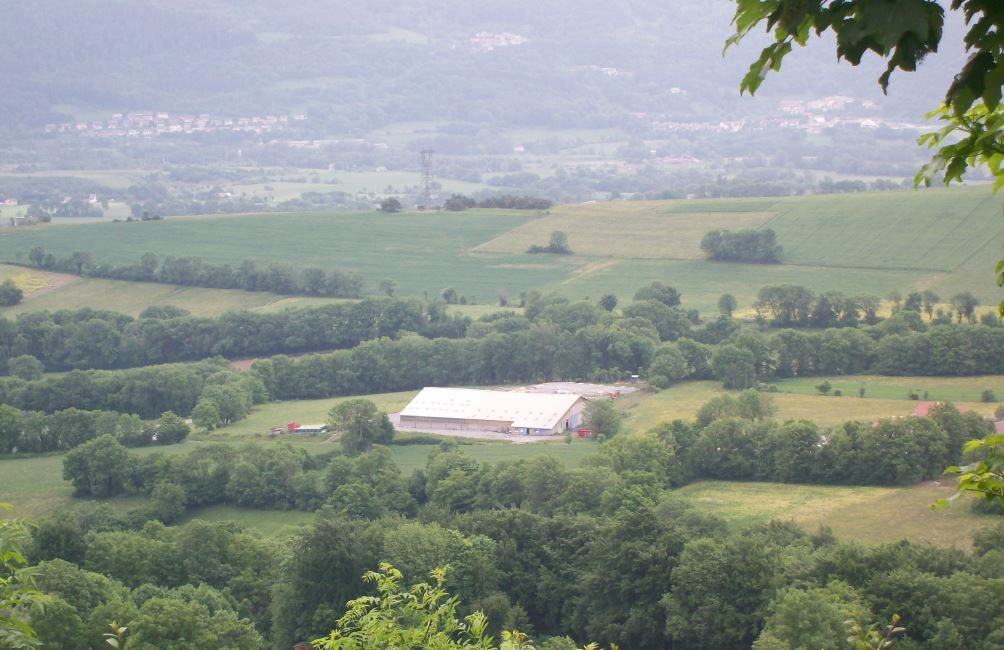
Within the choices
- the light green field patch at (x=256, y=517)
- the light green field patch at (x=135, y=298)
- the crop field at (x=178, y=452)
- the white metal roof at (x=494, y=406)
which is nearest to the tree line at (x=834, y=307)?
the white metal roof at (x=494, y=406)

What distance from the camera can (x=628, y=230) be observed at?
389 feet

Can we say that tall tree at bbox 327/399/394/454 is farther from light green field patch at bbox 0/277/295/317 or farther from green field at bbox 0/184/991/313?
green field at bbox 0/184/991/313

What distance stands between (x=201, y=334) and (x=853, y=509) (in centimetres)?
5265

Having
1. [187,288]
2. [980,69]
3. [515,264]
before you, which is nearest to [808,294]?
[515,264]

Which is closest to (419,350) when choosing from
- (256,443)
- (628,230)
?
(256,443)

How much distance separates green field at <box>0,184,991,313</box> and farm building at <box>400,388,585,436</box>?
26385 millimetres

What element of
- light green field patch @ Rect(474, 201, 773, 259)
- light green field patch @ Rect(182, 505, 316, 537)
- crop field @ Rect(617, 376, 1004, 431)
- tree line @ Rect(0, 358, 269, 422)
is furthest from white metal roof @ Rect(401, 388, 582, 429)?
light green field patch @ Rect(474, 201, 773, 259)

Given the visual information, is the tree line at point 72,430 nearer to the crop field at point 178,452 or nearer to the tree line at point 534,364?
the crop field at point 178,452

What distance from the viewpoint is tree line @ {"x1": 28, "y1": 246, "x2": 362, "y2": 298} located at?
10275cm

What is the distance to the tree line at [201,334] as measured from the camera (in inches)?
3457

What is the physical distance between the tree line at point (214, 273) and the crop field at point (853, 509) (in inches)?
2097

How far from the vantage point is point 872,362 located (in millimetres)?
73688

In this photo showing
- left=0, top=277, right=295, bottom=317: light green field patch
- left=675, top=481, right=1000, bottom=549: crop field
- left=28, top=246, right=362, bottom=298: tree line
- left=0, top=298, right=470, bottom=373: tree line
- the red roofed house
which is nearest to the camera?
left=675, top=481, right=1000, bottom=549: crop field

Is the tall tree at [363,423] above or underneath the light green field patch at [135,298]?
underneath
